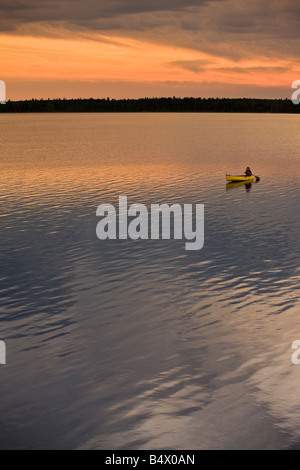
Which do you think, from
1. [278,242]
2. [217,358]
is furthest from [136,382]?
[278,242]

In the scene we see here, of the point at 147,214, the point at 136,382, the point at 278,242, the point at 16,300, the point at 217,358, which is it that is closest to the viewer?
the point at 136,382

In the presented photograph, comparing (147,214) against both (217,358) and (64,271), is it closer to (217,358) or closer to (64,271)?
(64,271)

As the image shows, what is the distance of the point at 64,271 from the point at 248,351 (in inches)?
557

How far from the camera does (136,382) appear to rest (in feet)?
59.4

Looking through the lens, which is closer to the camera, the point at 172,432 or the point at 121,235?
the point at 172,432

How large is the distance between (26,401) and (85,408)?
209 cm

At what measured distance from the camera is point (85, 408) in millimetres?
16531

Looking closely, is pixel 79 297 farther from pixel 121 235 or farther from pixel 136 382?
pixel 121 235

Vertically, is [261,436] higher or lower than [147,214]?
lower
